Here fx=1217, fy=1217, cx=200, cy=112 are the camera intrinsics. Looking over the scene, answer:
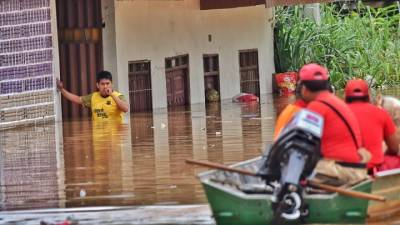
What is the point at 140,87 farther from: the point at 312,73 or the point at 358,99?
the point at 312,73

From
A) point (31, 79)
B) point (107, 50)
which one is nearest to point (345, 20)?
point (107, 50)

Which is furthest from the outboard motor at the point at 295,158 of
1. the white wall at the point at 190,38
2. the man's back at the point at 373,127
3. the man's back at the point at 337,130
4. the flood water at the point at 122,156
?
the white wall at the point at 190,38

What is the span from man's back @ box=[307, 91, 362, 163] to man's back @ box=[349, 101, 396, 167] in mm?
358

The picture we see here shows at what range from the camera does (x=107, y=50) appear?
23.4 m

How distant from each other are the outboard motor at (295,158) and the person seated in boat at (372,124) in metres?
1.02

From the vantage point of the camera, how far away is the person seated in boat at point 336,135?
32.2 feet

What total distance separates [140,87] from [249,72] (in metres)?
5.49

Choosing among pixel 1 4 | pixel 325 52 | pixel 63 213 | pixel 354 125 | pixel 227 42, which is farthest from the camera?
pixel 325 52

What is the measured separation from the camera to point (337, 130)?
32.3ft

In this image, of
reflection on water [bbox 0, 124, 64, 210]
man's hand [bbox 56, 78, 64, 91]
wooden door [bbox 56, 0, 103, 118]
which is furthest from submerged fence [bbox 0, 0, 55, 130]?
reflection on water [bbox 0, 124, 64, 210]

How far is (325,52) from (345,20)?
82.2 inches

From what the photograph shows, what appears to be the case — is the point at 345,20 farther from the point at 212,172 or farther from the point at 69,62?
the point at 212,172

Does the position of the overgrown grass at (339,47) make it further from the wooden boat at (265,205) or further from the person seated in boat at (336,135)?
the wooden boat at (265,205)

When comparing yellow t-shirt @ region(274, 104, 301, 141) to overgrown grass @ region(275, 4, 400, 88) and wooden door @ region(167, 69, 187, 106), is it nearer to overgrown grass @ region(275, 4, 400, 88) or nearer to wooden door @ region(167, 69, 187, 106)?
wooden door @ region(167, 69, 187, 106)
